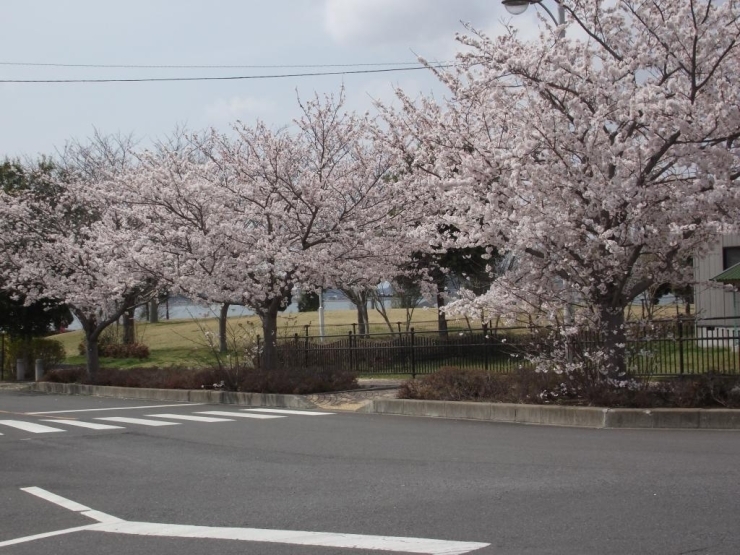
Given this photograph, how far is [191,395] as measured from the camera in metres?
21.4

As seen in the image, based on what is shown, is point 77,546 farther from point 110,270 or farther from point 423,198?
point 110,270

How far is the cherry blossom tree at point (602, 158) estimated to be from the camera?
13.0 metres

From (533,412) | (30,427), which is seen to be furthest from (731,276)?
(30,427)

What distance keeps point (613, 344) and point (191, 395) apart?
36.8ft

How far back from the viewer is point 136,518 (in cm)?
769

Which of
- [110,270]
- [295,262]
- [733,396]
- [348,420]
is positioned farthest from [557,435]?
[110,270]

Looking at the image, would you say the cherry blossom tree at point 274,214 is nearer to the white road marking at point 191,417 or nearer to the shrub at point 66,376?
the white road marking at point 191,417

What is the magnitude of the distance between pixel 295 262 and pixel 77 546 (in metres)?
13.1

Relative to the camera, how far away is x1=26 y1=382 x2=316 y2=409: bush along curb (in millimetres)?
19031

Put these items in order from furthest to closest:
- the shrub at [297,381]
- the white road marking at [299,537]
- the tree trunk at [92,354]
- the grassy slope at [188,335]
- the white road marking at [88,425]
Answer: the grassy slope at [188,335] < the tree trunk at [92,354] < the shrub at [297,381] < the white road marking at [88,425] < the white road marking at [299,537]

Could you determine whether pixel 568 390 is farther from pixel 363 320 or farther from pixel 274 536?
pixel 363 320

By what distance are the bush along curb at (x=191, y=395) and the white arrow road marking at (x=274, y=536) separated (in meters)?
11.0

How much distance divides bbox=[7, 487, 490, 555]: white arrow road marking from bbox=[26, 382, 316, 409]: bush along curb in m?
11.0

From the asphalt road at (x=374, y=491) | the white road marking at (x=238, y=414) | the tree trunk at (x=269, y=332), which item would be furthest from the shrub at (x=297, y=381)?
the asphalt road at (x=374, y=491)
